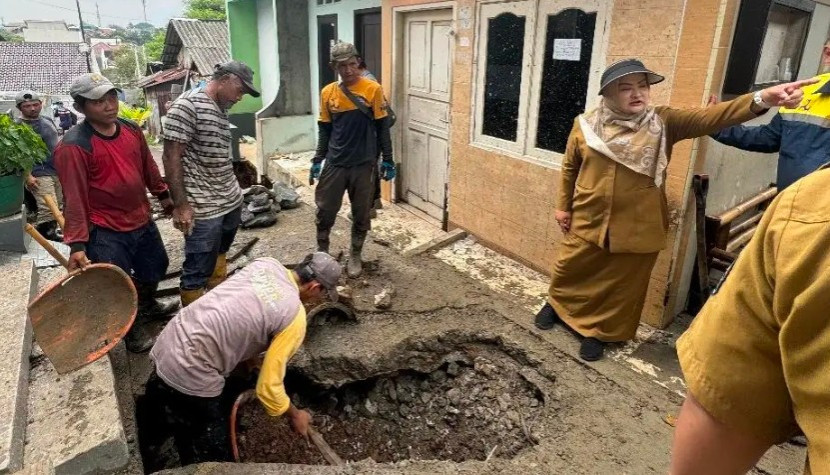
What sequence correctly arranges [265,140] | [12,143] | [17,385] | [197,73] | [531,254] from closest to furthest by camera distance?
[17,385], [12,143], [531,254], [265,140], [197,73]

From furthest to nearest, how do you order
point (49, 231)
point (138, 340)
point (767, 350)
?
point (49, 231), point (138, 340), point (767, 350)

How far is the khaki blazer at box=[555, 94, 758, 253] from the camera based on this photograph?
310cm

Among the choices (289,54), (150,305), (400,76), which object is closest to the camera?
(150,305)

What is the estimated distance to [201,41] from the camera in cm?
1894

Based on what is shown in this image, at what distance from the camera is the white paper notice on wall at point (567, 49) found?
3.93 meters

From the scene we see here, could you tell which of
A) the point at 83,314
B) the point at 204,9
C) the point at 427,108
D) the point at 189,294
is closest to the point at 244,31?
the point at 427,108

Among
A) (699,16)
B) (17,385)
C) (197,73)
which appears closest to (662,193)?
(699,16)

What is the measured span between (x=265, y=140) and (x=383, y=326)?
19.2 feet

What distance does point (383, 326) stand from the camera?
397 cm

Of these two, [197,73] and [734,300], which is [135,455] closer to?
[734,300]

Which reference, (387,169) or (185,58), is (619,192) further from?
(185,58)

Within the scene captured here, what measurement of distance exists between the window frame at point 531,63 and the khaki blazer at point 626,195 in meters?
0.86

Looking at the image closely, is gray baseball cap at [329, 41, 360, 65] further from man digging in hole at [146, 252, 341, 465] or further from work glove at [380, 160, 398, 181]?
man digging in hole at [146, 252, 341, 465]

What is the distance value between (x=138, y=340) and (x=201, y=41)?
18619mm
